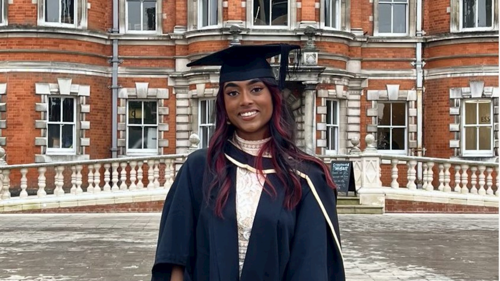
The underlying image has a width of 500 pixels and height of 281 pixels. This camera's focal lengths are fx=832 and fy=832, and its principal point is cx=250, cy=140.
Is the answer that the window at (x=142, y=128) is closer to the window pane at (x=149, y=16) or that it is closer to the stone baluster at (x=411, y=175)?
the window pane at (x=149, y=16)

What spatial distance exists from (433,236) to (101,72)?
11944 mm

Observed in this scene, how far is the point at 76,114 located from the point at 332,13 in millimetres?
7464

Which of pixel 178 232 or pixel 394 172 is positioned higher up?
pixel 178 232

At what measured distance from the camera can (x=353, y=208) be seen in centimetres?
1908

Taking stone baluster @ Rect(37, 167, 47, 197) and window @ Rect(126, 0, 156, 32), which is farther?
window @ Rect(126, 0, 156, 32)

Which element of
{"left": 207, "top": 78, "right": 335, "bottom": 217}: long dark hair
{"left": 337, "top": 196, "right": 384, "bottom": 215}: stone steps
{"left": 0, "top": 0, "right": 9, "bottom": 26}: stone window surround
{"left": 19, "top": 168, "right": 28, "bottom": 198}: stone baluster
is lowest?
{"left": 337, "top": 196, "right": 384, "bottom": 215}: stone steps

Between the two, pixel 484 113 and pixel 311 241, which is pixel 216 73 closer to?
pixel 484 113

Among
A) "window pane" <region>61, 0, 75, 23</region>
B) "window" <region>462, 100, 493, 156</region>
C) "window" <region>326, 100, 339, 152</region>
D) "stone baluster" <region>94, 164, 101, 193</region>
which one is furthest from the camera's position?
"window" <region>326, 100, 339, 152</region>

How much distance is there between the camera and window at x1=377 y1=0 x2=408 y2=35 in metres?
23.8

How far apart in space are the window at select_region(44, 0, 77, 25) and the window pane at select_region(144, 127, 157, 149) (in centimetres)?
356

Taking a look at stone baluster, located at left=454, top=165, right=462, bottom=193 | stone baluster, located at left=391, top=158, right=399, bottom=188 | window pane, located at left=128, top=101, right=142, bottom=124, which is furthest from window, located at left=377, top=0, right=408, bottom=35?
window pane, located at left=128, top=101, right=142, bottom=124

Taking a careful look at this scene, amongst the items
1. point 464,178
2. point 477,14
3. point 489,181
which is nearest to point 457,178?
point 464,178

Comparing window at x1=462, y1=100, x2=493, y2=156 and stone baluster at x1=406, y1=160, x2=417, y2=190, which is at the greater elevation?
window at x1=462, y1=100, x2=493, y2=156

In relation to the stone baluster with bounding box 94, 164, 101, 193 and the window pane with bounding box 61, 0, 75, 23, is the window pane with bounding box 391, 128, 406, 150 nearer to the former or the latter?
the stone baluster with bounding box 94, 164, 101, 193
